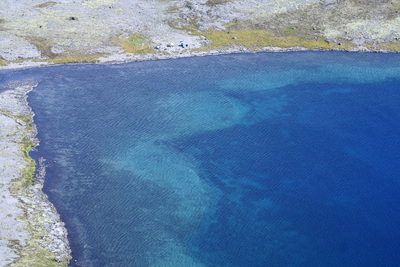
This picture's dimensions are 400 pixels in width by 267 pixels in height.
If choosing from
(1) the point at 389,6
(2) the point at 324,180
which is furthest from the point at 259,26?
(2) the point at 324,180

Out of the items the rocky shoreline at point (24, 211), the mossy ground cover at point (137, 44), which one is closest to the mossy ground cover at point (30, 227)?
the rocky shoreline at point (24, 211)

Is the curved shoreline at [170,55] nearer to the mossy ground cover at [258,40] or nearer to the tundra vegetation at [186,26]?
the tundra vegetation at [186,26]

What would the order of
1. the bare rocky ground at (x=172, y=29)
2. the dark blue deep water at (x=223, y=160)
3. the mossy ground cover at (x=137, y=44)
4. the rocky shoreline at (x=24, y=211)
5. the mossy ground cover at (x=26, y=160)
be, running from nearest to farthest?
the rocky shoreline at (x=24, y=211) → the dark blue deep water at (x=223, y=160) → the mossy ground cover at (x=26, y=160) → the bare rocky ground at (x=172, y=29) → the mossy ground cover at (x=137, y=44)

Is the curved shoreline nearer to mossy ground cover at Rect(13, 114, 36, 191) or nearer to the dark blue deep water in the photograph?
the dark blue deep water

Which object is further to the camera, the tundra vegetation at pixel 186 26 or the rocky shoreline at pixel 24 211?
the tundra vegetation at pixel 186 26

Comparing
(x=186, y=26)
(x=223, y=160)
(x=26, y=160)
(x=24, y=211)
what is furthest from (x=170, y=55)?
(x=24, y=211)

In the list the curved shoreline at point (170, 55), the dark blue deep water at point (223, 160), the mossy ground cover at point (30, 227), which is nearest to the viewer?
the mossy ground cover at point (30, 227)
